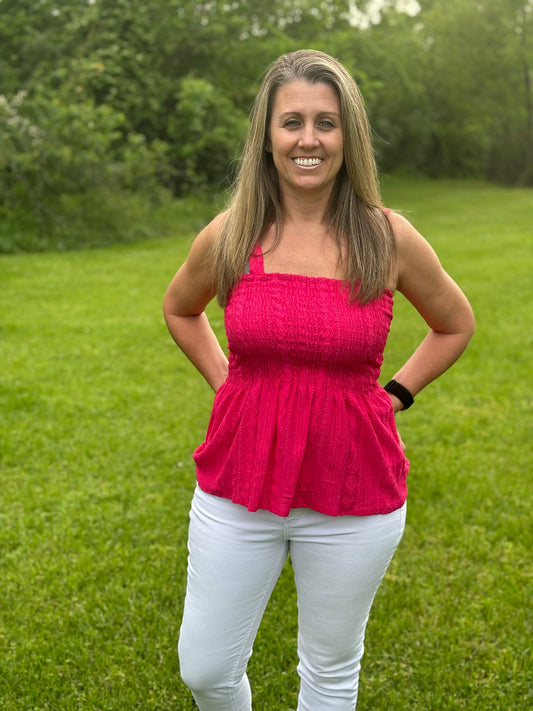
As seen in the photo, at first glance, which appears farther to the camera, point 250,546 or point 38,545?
point 38,545

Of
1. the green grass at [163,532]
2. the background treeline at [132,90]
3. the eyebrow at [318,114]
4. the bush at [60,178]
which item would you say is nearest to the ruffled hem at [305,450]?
the eyebrow at [318,114]

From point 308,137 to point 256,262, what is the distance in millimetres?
381

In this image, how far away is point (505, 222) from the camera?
21.2m

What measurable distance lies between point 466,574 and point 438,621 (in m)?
0.47

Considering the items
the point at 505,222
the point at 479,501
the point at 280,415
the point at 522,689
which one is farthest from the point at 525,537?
the point at 505,222

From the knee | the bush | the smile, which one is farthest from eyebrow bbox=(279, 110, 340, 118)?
the bush

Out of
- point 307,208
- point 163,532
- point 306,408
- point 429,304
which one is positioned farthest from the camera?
point 163,532

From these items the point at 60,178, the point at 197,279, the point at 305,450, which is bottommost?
the point at 60,178

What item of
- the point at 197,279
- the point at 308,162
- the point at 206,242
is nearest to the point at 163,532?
the point at 197,279

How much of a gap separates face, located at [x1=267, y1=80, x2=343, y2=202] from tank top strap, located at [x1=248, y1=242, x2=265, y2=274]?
8.6 inches

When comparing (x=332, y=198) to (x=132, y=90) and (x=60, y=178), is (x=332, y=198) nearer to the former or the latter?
(x=60, y=178)

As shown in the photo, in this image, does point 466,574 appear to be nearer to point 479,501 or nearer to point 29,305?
point 479,501

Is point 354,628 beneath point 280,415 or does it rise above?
beneath

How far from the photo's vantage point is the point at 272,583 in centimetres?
234
